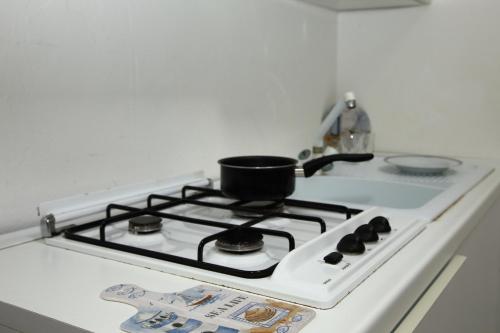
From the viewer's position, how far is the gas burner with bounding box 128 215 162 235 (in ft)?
2.81

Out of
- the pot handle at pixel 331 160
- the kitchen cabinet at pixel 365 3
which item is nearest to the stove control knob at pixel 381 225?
the pot handle at pixel 331 160

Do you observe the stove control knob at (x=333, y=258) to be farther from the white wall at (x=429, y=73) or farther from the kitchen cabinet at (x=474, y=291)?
the white wall at (x=429, y=73)

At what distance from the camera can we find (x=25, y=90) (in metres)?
0.86

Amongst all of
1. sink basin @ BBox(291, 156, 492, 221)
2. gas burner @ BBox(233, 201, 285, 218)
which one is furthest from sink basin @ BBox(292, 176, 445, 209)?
A: gas burner @ BBox(233, 201, 285, 218)

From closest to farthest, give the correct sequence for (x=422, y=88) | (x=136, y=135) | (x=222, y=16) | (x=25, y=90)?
(x=25, y=90) < (x=136, y=135) < (x=222, y=16) < (x=422, y=88)

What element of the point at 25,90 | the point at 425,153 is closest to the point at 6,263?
the point at 25,90

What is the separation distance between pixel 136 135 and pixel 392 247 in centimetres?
56

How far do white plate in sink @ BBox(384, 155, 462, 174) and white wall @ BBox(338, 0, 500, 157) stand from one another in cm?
24

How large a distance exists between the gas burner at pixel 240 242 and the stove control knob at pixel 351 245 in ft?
0.37

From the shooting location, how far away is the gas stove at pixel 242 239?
657mm

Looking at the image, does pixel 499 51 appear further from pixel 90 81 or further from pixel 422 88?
pixel 90 81

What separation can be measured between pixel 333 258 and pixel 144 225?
32cm

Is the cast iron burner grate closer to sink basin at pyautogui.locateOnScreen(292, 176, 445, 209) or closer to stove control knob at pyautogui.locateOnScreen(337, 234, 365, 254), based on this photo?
stove control knob at pyautogui.locateOnScreen(337, 234, 365, 254)

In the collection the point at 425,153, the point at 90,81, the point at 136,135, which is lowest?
the point at 425,153
